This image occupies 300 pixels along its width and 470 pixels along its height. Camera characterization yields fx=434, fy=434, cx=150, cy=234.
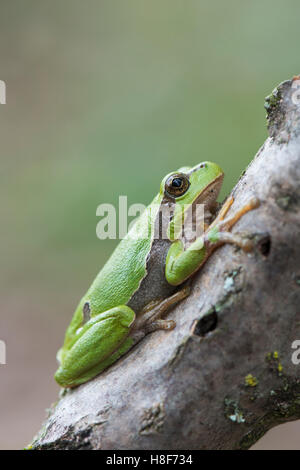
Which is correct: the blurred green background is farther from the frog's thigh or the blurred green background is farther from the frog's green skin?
the frog's thigh

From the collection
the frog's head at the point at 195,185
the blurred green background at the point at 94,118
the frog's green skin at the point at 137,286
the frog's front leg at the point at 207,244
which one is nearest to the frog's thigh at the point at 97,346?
the frog's green skin at the point at 137,286

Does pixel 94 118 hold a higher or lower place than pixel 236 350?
higher

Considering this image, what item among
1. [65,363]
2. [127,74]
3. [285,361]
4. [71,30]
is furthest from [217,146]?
[285,361]

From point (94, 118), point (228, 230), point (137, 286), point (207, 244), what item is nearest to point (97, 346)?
point (137, 286)

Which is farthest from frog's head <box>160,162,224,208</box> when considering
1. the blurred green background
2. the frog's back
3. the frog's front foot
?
the blurred green background

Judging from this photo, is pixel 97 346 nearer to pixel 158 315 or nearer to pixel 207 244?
pixel 158 315
